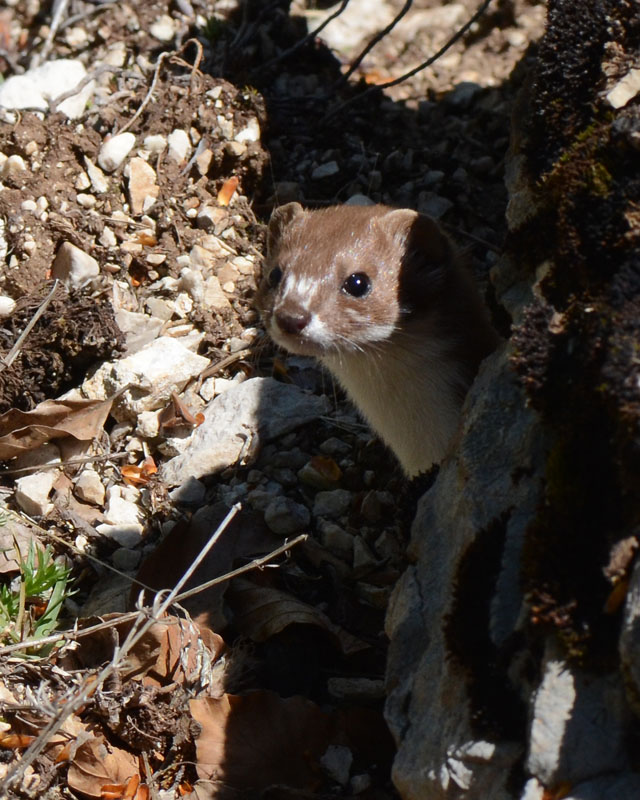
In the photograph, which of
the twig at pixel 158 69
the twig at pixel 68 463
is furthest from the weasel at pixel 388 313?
the twig at pixel 158 69

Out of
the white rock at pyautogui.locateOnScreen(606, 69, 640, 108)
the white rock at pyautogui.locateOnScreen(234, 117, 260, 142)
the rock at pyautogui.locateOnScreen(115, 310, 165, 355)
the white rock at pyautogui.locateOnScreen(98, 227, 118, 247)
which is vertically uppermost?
the white rock at pyautogui.locateOnScreen(606, 69, 640, 108)

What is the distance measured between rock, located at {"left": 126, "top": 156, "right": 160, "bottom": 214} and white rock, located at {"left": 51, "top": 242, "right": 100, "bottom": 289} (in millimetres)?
468

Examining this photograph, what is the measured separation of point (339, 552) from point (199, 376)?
46.3 inches

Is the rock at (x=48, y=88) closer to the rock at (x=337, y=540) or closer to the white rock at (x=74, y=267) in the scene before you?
the white rock at (x=74, y=267)

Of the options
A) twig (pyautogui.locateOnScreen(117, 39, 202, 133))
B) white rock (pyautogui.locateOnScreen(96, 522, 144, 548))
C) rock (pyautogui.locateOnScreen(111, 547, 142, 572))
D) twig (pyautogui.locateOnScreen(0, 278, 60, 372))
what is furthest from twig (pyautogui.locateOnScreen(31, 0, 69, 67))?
rock (pyautogui.locateOnScreen(111, 547, 142, 572))

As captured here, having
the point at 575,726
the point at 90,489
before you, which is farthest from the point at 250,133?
the point at 575,726

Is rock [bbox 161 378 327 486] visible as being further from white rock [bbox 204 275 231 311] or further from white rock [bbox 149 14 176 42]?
white rock [bbox 149 14 176 42]

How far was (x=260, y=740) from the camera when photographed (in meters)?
3.17

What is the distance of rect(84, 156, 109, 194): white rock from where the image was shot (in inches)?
198

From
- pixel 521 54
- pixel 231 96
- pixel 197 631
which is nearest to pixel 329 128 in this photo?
pixel 231 96

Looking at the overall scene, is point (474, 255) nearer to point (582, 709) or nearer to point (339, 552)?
point (339, 552)

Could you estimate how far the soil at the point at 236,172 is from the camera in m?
4.32

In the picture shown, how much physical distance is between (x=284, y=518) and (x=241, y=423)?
591 mm

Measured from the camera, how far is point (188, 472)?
428cm
